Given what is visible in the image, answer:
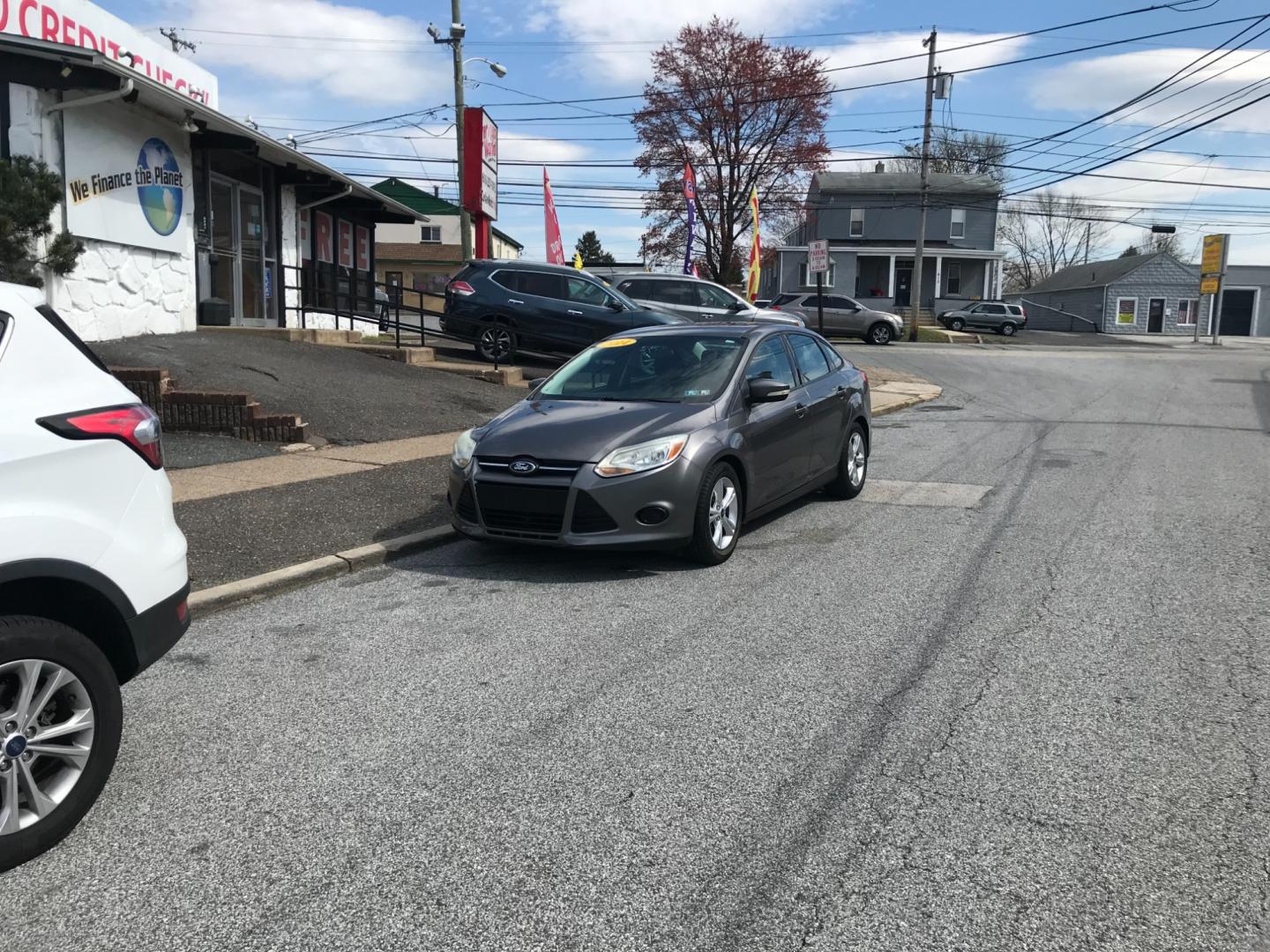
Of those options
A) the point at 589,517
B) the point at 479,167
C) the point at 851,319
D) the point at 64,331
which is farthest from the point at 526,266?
the point at 851,319

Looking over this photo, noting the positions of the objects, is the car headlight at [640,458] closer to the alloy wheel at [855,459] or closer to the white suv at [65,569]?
the alloy wheel at [855,459]

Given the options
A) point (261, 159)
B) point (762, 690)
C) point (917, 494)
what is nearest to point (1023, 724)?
Answer: point (762, 690)

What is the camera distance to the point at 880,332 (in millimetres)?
35562

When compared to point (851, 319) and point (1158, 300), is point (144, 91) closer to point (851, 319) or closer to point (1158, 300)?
point (851, 319)

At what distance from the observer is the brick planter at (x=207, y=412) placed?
35.3 feet

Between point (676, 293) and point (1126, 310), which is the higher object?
point (1126, 310)

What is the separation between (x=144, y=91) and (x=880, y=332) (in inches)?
1068

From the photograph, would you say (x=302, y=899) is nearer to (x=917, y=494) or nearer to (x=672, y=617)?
(x=672, y=617)

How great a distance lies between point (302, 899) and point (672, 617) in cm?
302

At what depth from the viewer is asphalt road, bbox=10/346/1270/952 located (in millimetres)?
2859

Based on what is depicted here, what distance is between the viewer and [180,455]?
9.85 metres

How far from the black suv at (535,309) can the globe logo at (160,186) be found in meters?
4.73

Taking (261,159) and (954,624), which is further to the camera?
(261,159)

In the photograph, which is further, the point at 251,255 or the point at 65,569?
the point at 251,255
